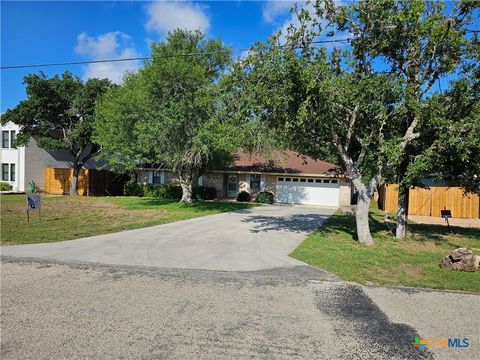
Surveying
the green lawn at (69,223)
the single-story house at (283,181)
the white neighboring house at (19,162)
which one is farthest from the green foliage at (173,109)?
the white neighboring house at (19,162)

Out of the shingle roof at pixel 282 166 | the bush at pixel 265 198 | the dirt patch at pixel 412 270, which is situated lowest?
the dirt patch at pixel 412 270

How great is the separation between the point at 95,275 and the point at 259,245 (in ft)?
16.7

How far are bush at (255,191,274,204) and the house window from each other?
1.50m

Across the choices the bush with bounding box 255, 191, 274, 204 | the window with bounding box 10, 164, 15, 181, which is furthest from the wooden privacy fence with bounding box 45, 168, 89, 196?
the bush with bounding box 255, 191, 274, 204

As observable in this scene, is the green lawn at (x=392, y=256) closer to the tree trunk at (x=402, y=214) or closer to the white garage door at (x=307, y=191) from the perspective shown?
the tree trunk at (x=402, y=214)

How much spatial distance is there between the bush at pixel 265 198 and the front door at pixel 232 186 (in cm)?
306

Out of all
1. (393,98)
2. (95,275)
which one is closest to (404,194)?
(393,98)

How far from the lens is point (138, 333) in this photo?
4.84 meters

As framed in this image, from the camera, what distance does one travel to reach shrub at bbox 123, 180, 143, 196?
3256 cm

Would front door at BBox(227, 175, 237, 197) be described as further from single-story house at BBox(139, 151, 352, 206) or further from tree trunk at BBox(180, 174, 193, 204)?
tree trunk at BBox(180, 174, 193, 204)

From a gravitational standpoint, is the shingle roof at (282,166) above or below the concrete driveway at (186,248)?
above

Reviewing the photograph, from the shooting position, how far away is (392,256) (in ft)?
32.4

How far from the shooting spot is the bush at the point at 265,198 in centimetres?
2853

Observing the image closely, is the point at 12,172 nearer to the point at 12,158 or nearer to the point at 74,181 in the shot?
the point at 12,158
